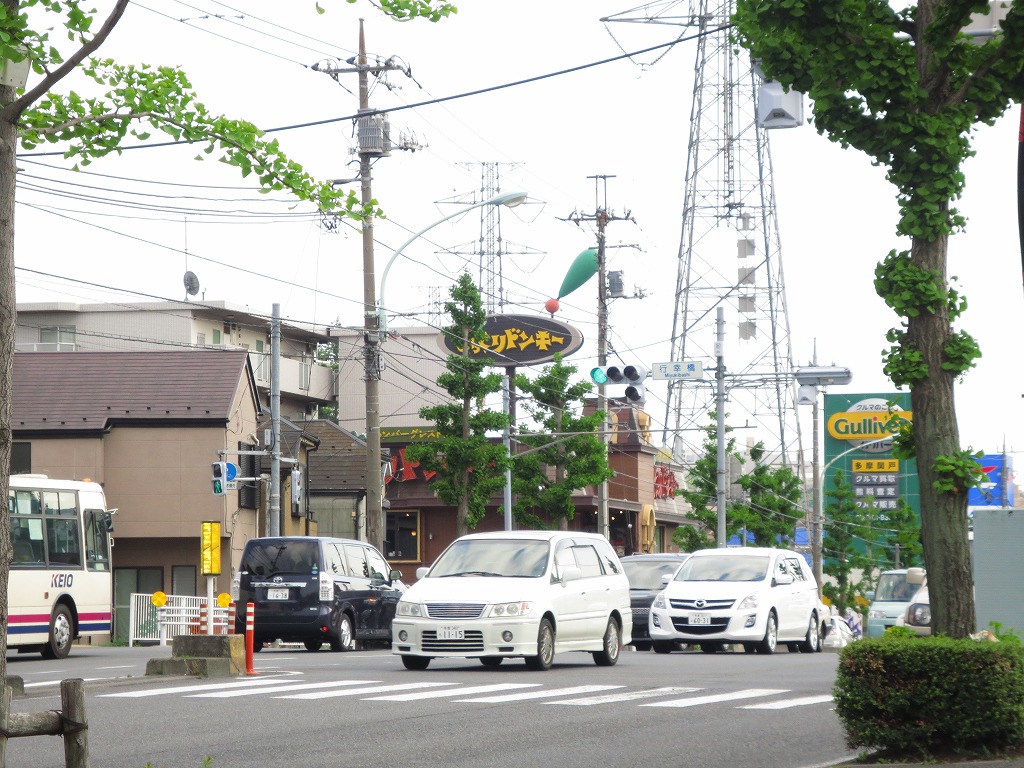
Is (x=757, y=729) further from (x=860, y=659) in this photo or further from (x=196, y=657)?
(x=196, y=657)

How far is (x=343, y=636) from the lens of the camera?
83.8 feet

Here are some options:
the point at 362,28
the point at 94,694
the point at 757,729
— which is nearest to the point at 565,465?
the point at 362,28

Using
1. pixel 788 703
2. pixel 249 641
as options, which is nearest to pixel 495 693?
pixel 788 703

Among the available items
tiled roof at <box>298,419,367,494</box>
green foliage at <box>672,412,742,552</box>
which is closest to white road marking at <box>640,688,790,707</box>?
green foliage at <box>672,412,742,552</box>

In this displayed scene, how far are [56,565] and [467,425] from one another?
53.0 feet

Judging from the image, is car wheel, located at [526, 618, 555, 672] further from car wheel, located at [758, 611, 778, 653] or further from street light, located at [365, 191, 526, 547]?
street light, located at [365, 191, 526, 547]

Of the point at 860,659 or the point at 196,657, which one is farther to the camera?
the point at 196,657

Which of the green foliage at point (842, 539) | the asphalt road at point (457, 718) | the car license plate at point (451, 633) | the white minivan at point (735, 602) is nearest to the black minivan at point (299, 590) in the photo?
the asphalt road at point (457, 718)

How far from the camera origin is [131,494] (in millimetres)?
44562

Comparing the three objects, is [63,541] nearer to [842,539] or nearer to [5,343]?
[5,343]

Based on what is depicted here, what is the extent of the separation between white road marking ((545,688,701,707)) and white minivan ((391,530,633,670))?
8.19 ft

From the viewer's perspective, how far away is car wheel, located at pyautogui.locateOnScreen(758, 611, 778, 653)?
24672 millimetres

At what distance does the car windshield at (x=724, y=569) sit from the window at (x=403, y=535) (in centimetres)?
3190

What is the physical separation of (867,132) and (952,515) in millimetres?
2687
